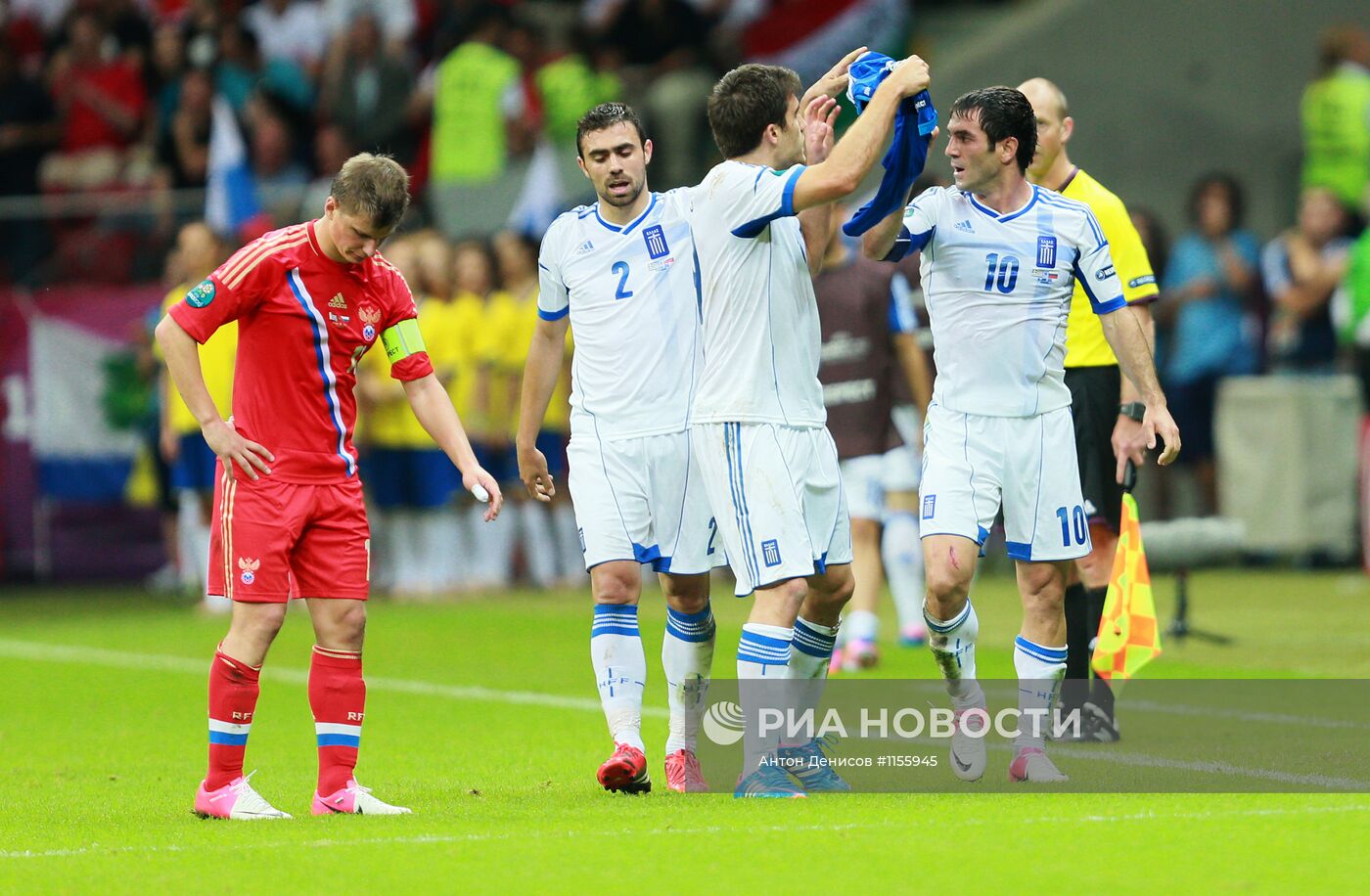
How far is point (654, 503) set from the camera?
7566mm

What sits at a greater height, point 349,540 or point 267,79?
point 267,79

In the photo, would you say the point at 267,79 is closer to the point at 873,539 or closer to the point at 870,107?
the point at 873,539

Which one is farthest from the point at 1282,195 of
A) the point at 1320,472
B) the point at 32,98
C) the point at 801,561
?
the point at 801,561

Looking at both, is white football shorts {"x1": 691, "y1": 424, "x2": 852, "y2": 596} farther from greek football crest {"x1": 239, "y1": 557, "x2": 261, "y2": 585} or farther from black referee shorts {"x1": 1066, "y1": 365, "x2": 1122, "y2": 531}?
black referee shorts {"x1": 1066, "y1": 365, "x2": 1122, "y2": 531}

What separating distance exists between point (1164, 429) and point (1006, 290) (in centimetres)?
74

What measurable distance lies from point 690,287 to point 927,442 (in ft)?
3.36

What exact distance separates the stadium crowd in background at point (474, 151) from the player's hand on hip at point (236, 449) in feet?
27.6

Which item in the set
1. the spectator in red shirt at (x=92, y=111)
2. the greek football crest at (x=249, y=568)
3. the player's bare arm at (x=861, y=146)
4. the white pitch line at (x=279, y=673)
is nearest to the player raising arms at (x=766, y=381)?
the player's bare arm at (x=861, y=146)

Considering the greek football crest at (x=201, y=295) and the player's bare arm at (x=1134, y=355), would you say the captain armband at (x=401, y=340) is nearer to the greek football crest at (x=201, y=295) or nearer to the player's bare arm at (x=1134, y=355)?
the greek football crest at (x=201, y=295)

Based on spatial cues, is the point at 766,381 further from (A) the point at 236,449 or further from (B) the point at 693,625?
(A) the point at 236,449

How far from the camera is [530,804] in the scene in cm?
717

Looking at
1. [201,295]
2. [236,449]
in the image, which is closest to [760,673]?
[236,449]

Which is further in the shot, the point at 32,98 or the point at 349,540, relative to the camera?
the point at 32,98

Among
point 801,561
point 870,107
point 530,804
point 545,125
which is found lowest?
point 530,804
